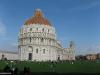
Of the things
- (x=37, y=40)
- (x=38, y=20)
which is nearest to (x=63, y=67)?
(x=37, y=40)

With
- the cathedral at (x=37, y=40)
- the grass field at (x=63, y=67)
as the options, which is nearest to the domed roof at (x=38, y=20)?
the cathedral at (x=37, y=40)

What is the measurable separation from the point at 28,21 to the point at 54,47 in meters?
13.0

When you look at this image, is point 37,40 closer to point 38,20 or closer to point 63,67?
point 38,20

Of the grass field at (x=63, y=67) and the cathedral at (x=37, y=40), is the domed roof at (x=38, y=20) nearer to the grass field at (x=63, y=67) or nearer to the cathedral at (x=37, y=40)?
the cathedral at (x=37, y=40)

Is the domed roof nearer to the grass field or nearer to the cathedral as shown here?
the cathedral

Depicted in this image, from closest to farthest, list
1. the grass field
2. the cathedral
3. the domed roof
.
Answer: the grass field < the cathedral < the domed roof

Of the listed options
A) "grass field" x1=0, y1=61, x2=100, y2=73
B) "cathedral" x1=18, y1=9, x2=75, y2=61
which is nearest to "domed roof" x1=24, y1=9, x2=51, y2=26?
"cathedral" x1=18, y1=9, x2=75, y2=61

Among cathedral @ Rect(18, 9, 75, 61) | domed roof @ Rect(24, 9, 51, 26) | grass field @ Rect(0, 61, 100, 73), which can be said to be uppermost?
domed roof @ Rect(24, 9, 51, 26)

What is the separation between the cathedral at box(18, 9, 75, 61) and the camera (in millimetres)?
97938

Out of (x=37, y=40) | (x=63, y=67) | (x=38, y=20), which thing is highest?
(x=38, y=20)

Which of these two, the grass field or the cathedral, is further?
the cathedral

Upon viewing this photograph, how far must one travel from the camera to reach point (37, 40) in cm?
9819

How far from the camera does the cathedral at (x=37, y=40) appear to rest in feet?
321

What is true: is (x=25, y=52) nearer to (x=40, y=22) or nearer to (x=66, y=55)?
(x=40, y=22)
